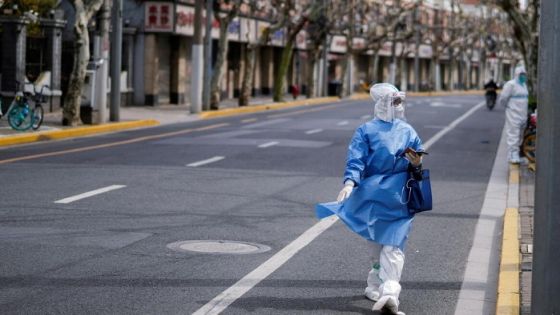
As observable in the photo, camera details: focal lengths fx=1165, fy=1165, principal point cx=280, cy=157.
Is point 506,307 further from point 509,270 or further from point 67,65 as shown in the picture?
point 67,65

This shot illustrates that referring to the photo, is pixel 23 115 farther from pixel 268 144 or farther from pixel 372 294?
pixel 372 294

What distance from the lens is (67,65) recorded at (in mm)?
39875

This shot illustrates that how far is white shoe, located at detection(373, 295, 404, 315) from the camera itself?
7.85m

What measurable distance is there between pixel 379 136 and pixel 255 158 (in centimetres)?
1303

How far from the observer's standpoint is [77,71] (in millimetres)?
28891

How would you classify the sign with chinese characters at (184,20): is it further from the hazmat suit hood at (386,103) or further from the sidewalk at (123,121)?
the hazmat suit hood at (386,103)

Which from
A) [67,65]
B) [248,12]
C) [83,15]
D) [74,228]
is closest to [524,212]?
[74,228]

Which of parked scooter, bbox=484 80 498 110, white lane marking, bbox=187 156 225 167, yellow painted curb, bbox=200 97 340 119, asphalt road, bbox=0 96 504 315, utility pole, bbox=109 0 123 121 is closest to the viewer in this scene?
asphalt road, bbox=0 96 504 315

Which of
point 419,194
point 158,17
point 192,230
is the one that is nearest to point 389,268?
point 419,194

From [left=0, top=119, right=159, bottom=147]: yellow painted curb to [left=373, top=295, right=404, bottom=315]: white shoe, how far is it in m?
16.6

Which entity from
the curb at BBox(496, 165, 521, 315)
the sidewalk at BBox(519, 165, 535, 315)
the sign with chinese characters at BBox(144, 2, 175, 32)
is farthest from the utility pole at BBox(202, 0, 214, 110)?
the curb at BBox(496, 165, 521, 315)

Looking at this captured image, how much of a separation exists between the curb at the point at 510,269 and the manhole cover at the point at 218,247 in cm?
221

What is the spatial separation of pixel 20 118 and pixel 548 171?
20.6m

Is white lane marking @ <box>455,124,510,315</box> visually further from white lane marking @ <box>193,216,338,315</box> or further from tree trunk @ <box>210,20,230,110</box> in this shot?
tree trunk @ <box>210,20,230,110</box>
